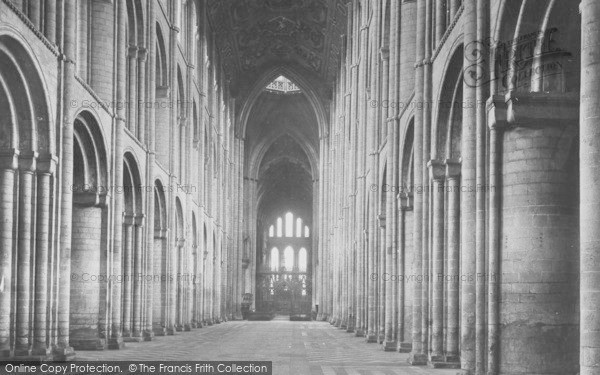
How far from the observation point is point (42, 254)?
725 inches

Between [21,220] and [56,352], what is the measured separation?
10.4 ft

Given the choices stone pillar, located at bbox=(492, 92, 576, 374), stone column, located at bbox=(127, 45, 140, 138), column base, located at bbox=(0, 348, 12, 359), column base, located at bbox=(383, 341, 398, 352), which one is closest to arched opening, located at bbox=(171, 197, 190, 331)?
stone column, located at bbox=(127, 45, 140, 138)

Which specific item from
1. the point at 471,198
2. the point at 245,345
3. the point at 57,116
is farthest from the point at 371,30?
the point at 471,198

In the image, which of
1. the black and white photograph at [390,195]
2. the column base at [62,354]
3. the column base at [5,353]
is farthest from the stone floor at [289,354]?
the column base at [5,353]

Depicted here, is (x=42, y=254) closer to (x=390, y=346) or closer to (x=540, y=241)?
(x=540, y=241)

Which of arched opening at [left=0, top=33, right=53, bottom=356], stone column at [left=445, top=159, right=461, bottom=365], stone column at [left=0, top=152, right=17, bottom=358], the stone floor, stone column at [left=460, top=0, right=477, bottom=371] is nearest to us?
stone column at [left=460, top=0, right=477, bottom=371]

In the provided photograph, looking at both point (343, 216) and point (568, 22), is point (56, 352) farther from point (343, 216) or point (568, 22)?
point (343, 216)

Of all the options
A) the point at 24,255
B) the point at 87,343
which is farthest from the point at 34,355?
the point at 87,343

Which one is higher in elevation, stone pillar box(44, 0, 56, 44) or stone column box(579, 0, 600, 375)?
stone pillar box(44, 0, 56, 44)

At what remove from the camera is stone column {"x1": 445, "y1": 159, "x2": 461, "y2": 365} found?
719 inches

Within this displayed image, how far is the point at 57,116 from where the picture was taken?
1936cm

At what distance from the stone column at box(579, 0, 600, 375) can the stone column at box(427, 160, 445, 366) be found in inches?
387

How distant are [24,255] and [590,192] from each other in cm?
1269

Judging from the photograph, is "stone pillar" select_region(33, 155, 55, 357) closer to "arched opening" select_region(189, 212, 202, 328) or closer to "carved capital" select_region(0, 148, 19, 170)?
"carved capital" select_region(0, 148, 19, 170)
